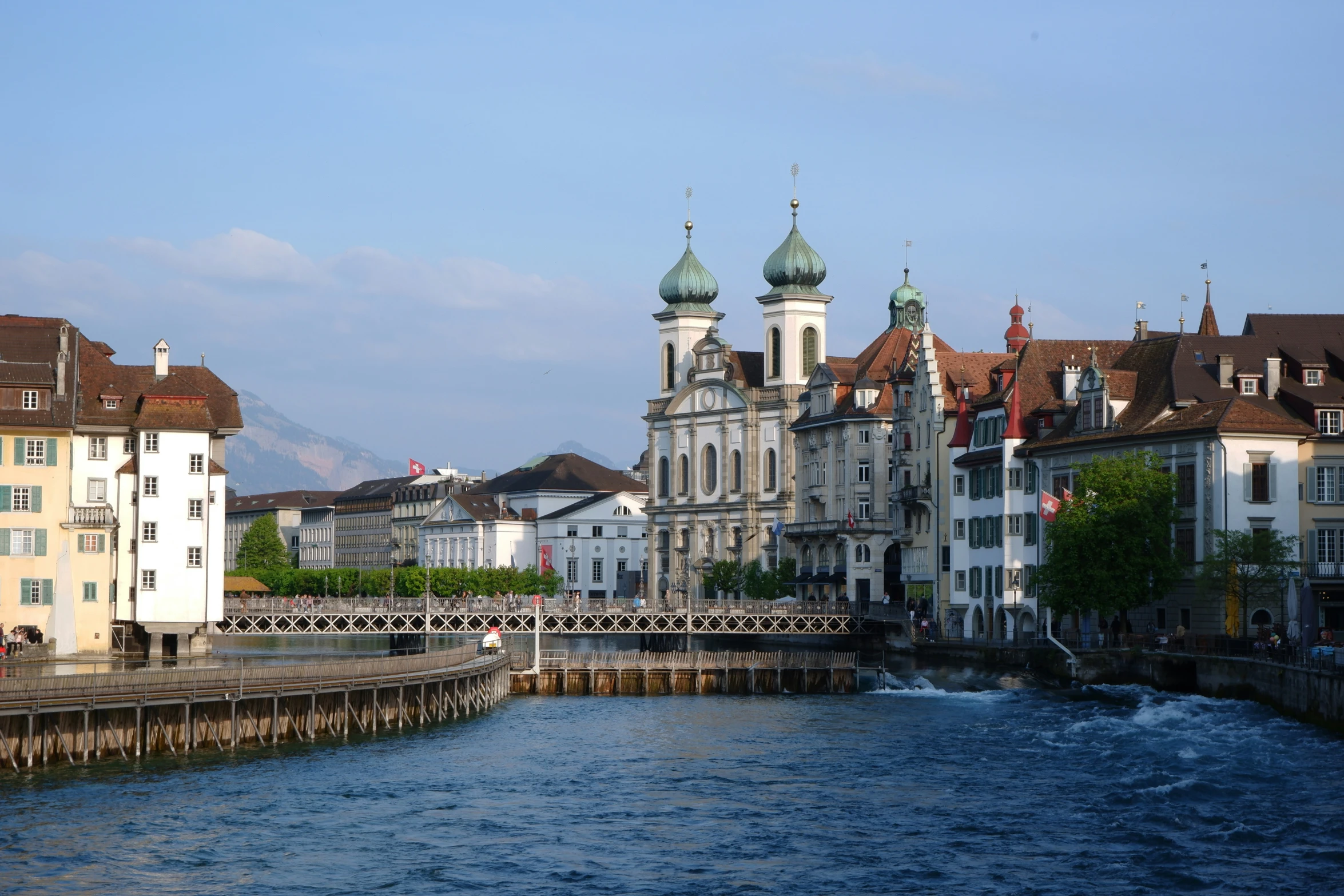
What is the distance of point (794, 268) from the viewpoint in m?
166

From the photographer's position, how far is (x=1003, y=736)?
70.9 m

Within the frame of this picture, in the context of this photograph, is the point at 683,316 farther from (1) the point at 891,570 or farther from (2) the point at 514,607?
(2) the point at 514,607

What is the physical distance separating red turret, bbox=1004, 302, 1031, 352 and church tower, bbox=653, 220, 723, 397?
47.4 meters

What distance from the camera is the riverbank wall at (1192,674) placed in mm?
64562

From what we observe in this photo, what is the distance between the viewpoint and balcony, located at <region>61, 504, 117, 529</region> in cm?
8969

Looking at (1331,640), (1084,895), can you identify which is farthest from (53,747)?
(1331,640)

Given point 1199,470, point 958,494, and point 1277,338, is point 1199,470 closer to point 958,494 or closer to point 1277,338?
point 1277,338

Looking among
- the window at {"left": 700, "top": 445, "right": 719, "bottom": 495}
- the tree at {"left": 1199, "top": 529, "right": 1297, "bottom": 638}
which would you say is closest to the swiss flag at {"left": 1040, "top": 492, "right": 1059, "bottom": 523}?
the tree at {"left": 1199, "top": 529, "right": 1297, "bottom": 638}

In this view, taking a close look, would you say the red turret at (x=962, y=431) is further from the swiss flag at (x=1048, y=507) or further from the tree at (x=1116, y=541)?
the tree at (x=1116, y=541)

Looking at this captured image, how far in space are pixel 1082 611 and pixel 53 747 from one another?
48.1m

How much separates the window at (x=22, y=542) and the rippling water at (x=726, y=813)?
23697 millimetres

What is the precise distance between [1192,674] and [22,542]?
48.6 metres

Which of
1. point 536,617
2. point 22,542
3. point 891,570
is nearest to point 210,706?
point 22,542

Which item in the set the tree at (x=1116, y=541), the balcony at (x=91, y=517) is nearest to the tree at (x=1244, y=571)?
the tree at (x=1116, y=541)
